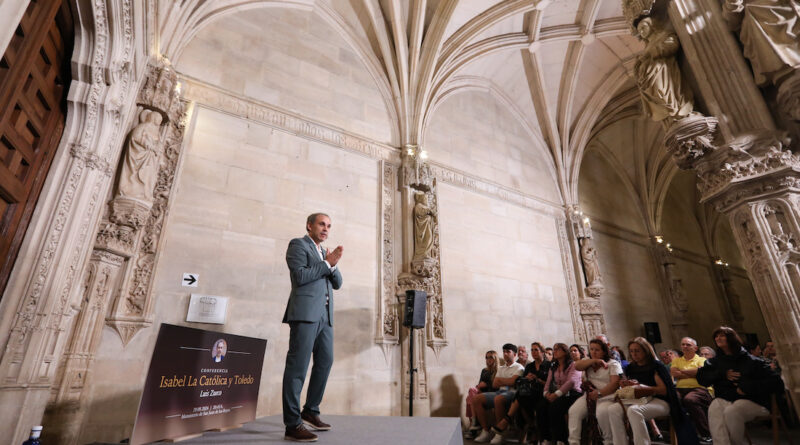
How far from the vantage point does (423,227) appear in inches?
290

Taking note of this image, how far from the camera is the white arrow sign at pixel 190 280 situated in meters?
5.15

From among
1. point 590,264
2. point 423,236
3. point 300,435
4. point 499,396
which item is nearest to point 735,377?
point 499,396

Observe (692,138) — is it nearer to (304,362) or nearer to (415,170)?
(304,362)

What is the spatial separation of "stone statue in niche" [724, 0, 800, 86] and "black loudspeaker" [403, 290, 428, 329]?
474 cm

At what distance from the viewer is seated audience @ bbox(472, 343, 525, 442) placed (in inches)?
225

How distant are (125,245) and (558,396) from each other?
565cm

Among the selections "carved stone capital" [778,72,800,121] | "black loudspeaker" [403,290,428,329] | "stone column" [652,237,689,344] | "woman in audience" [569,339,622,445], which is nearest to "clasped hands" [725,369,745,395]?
"woman in audience" [569,339,622,445]

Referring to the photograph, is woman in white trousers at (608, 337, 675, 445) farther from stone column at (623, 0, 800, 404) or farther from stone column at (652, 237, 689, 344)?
stone column at (652, 237, 689, 344)

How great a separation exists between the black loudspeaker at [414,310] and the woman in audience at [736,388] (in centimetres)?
366

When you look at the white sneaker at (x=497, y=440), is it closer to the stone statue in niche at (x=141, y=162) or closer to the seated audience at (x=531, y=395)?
the seated audience at (x=531, y=395)

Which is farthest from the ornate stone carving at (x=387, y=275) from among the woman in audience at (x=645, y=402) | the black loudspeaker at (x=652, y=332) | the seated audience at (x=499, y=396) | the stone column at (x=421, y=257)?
the black loudspeaker at (x=652, y=332)

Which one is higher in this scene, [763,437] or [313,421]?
[313,421]

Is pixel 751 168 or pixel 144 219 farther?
pixel 144 219

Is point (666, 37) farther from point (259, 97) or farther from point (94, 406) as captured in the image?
point (94, 406)
